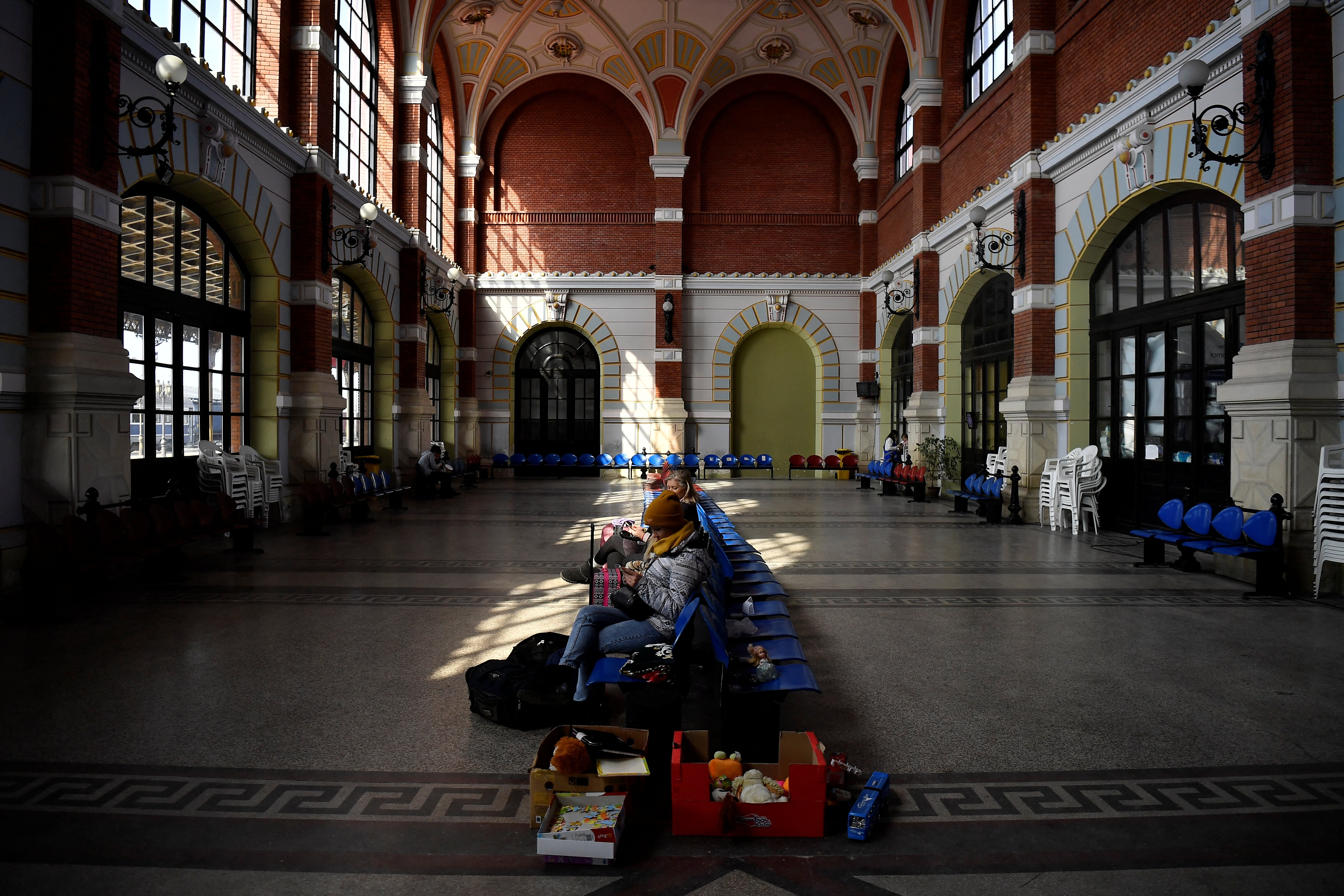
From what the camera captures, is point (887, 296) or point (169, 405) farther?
point (887, 296)

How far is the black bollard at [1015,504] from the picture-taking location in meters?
11.5

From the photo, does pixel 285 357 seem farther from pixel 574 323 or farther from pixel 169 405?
pixel 574 323

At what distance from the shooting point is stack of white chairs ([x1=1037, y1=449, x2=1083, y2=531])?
10742 mm

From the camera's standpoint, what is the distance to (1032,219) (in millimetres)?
11680

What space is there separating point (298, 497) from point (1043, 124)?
39.7 feet

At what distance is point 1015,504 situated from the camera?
11602mm

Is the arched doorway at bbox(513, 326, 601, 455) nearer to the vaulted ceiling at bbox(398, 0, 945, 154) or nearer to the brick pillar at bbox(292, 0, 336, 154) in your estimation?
the vaulted ceiling at bbox(398, 0, 945, 154)

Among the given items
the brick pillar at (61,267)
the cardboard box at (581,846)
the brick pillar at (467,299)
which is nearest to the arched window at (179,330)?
the brick pillar at (61,267)

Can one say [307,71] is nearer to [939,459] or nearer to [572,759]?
[572,759]

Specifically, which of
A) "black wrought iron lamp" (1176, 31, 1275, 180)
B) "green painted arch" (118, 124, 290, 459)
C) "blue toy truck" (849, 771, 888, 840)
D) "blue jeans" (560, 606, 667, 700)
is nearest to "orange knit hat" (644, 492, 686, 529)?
"blue jeans" (560, 606, 667, 700)

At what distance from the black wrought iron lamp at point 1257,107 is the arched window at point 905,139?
11.2 m

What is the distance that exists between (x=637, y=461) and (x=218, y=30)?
1310 centimetres

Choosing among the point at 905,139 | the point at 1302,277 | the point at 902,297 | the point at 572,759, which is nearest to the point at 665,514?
the point at 572,759

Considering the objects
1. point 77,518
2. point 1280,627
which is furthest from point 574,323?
point 1280,627
